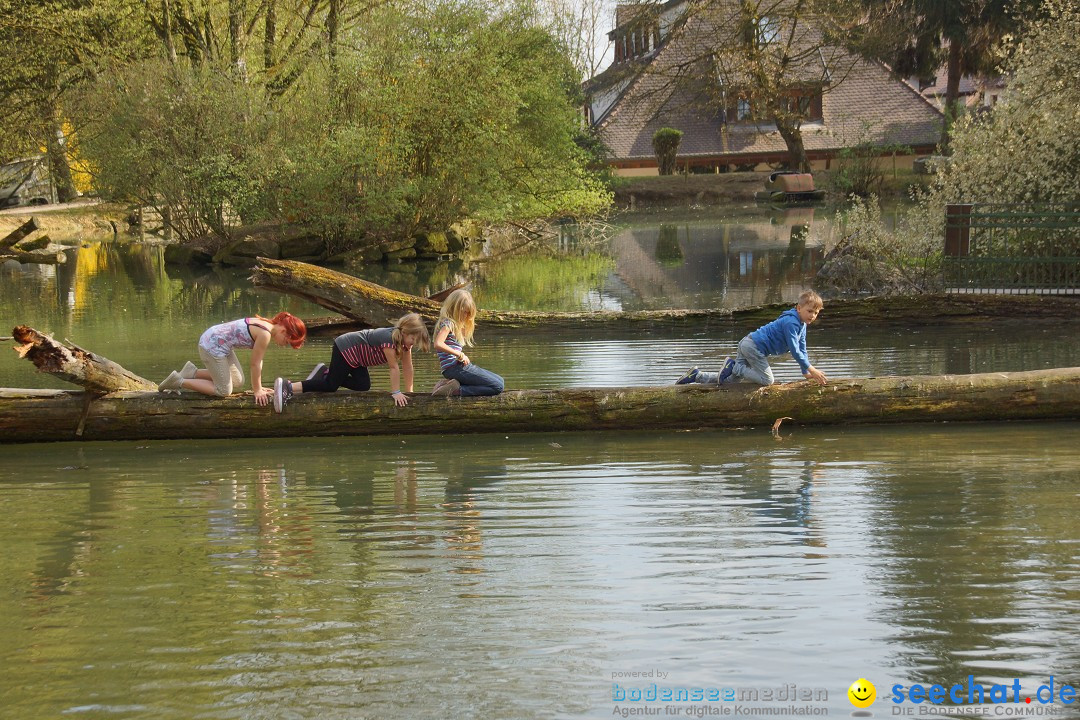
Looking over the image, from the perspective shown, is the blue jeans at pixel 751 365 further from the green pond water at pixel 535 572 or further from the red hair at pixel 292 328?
the red hair at pixel 292 328

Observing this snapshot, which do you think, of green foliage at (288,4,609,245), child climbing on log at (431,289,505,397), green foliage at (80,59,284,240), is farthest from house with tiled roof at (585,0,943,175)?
child climbing on log at (431,289,505,397)

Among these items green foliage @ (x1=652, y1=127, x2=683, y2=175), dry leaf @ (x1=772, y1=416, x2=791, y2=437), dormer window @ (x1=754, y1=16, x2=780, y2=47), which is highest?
dormer window @ (x1=754, y1=16, x2=780, y2=47)

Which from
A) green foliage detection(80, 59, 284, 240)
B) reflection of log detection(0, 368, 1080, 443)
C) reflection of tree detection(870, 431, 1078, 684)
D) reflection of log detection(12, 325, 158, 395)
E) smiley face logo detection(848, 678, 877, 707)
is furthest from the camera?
green foliage detection(80, 59, 284, 240)

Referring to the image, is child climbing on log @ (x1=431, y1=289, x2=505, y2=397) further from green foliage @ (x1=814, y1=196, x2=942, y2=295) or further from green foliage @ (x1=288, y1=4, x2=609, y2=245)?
green foliage @ (x1=288, y1=4, x2=609, y2=245)

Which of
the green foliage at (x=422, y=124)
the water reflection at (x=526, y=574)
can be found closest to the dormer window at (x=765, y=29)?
the green foliage at (x=422, y=124)

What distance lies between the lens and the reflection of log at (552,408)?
8.97 metres

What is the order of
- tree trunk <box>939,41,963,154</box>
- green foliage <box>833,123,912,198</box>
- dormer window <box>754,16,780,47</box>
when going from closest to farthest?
tree trunk <box>939,41,963,154</box>, green foliage <box>833,123,912,198</box>, dormer window <box>754,16,780,47</box>

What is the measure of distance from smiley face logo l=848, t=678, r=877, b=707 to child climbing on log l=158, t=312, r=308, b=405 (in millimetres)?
5453

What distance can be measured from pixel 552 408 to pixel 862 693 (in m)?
4.89

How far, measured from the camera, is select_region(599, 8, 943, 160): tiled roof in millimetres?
51094

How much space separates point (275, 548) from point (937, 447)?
504cm

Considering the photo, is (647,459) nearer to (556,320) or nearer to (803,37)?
(556,320)

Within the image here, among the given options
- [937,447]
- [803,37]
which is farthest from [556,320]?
[803,37]

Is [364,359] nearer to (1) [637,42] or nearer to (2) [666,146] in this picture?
(2) [666,146]
